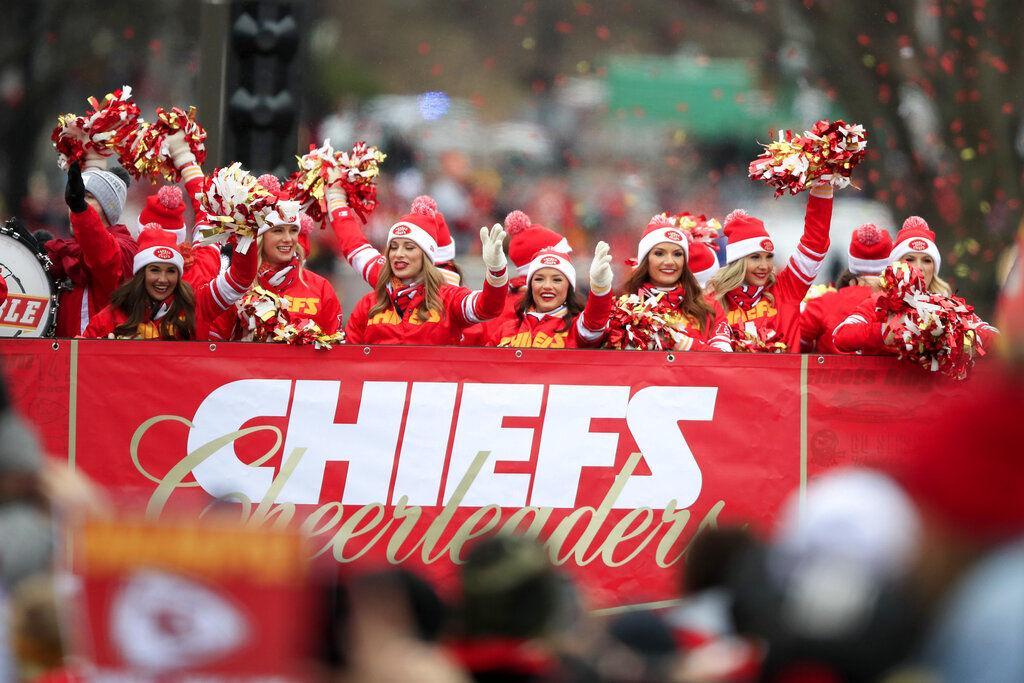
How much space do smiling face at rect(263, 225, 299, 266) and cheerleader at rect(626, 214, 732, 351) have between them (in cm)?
164

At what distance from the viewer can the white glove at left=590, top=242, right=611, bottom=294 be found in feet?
24.1

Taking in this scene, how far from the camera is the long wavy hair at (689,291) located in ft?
26.5

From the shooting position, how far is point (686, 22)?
65.8ft

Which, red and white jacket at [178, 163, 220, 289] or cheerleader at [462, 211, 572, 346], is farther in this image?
red and white jacket at [178, 163, 220, 289]

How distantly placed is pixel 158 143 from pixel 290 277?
3.27 feet

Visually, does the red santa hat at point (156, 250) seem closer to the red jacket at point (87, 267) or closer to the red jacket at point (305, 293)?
the red jacket at point (87, 267)

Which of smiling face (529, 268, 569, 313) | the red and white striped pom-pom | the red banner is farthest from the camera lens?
the red and white striped pom-pom

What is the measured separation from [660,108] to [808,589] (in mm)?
17759

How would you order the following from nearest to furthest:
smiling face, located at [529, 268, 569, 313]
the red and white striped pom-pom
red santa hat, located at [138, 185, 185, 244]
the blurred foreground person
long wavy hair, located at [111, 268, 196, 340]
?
1. the blurred foreground person
2. long wavy hair, located at [111, 268, 196, 340]
3. smiling face, located at [529, 268, 569, 313]
4. the red and white striped pom-pom
5. red santa hat, located at [138, 185, 185, 244]

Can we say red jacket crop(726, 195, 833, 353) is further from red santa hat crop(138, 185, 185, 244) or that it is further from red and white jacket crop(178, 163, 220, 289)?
red santa hat crop(138, 185, 185, 244)

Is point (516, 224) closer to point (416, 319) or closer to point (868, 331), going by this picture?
point (416, 319)

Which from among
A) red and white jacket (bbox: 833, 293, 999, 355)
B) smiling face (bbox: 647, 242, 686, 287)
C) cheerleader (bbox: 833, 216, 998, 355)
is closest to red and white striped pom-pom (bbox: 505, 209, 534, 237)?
smiling face (bbox: 647, 242, 686, 287)

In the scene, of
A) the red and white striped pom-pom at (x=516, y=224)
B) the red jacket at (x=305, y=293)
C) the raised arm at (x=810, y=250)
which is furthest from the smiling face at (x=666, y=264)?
the red jacket at (x=305, y=293)

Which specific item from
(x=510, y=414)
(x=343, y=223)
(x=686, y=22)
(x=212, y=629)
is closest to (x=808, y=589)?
(x=212, y=629)
